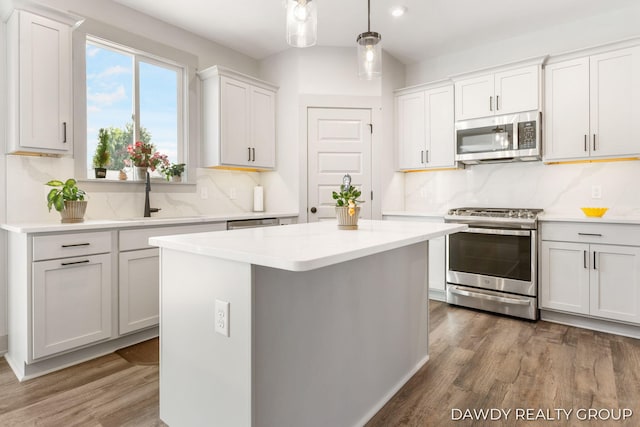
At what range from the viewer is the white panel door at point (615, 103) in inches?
123

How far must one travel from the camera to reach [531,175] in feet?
12.7

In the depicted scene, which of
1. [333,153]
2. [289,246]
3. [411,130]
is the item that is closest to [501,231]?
[411,130]

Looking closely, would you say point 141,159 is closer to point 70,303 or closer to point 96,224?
point 96,224

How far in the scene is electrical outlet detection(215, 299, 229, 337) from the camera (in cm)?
140

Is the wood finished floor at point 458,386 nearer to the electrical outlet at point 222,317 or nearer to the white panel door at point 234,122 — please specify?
the electrical outlet at point 222,317

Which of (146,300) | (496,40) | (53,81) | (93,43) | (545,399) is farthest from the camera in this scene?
(496,40)

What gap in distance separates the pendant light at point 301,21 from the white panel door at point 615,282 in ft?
9.55

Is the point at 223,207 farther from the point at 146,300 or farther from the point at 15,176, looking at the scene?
the point at 15,176

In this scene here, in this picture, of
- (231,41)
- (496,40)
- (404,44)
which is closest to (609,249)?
(496,40)

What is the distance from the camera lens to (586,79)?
3.31 m

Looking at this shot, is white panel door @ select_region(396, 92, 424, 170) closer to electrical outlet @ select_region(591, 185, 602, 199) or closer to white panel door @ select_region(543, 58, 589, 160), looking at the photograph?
white panel door @ select_region(543, 58, 589, 160)

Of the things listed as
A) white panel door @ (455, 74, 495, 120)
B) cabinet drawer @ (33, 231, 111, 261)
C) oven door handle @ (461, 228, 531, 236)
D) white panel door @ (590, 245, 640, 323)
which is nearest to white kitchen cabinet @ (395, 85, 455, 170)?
white panel door @ (455, 74, 495, 120)

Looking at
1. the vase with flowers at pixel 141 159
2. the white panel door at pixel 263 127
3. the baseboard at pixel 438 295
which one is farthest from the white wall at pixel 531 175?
the vase with flowers at pixel 141 159

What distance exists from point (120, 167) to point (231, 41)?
184cm
